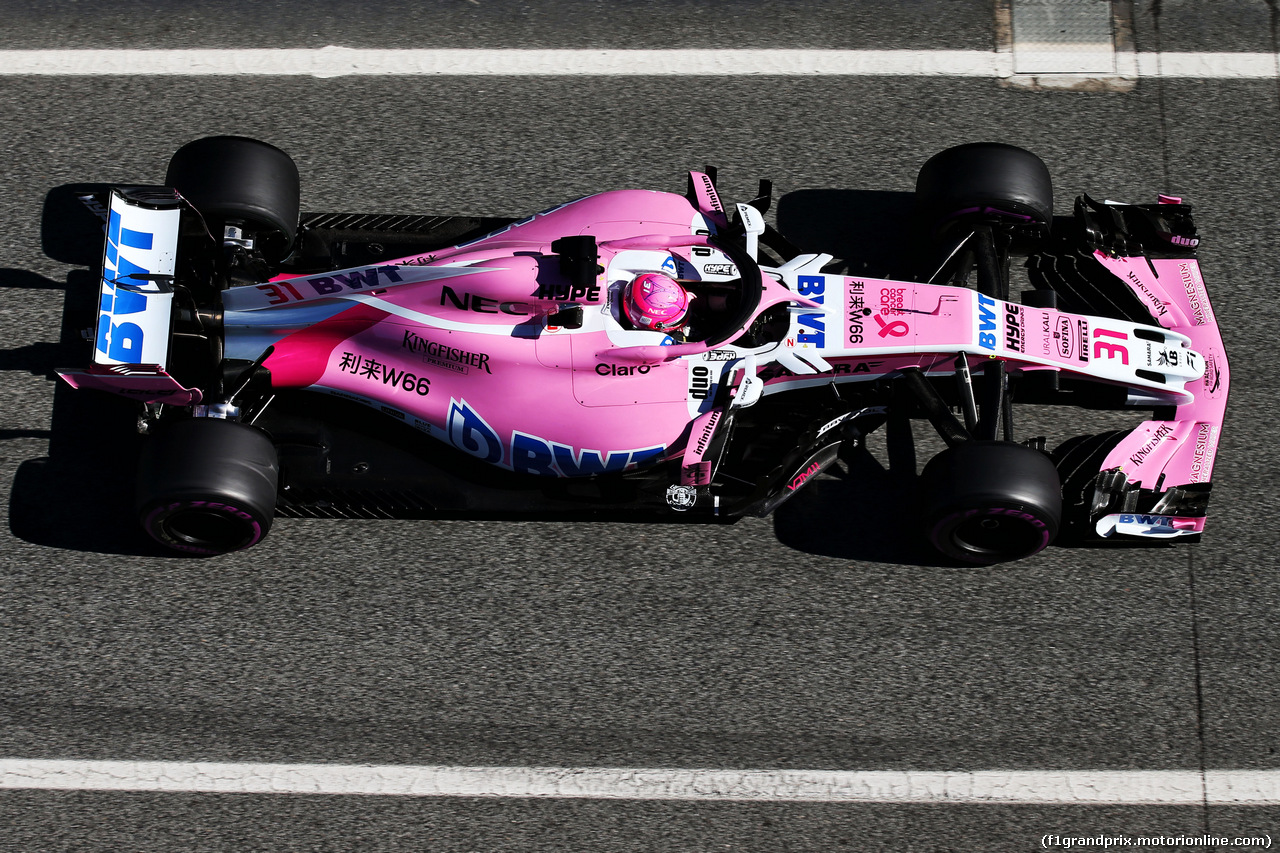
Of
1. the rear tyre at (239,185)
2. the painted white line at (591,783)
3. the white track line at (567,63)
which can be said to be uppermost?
the white track line at (567,63)

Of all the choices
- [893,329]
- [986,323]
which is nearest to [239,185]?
[893,329]

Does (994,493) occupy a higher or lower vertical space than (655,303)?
lower

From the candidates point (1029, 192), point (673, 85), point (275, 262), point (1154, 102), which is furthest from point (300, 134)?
point (1154, 102)

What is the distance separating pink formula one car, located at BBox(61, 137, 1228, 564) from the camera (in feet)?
18.8

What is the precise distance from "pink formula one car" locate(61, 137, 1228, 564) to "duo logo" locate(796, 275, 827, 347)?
17mm

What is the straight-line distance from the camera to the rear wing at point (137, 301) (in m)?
5.49

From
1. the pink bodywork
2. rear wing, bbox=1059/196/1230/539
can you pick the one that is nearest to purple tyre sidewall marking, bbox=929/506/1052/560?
rear wing, bbox=1059/196/1230/539

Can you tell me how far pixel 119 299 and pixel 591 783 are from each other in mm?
3252

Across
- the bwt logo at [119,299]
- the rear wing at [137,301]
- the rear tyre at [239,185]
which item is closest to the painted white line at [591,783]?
the rear wing at [137,301]

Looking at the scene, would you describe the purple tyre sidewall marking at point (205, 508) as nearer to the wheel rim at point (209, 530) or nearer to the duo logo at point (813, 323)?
the wheel rim at point (209, 530)

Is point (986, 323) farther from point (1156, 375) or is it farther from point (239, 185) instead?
point (239, 185)

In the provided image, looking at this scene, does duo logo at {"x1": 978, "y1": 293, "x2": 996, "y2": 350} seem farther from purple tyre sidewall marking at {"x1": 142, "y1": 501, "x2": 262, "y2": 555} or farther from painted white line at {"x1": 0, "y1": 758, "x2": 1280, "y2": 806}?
purple tyre sidewall marking at {"x1": 142, "y1": 501, "x2": 262, "y2": 555}

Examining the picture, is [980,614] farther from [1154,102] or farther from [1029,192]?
[1154,102]

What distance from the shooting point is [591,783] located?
5887 mm
